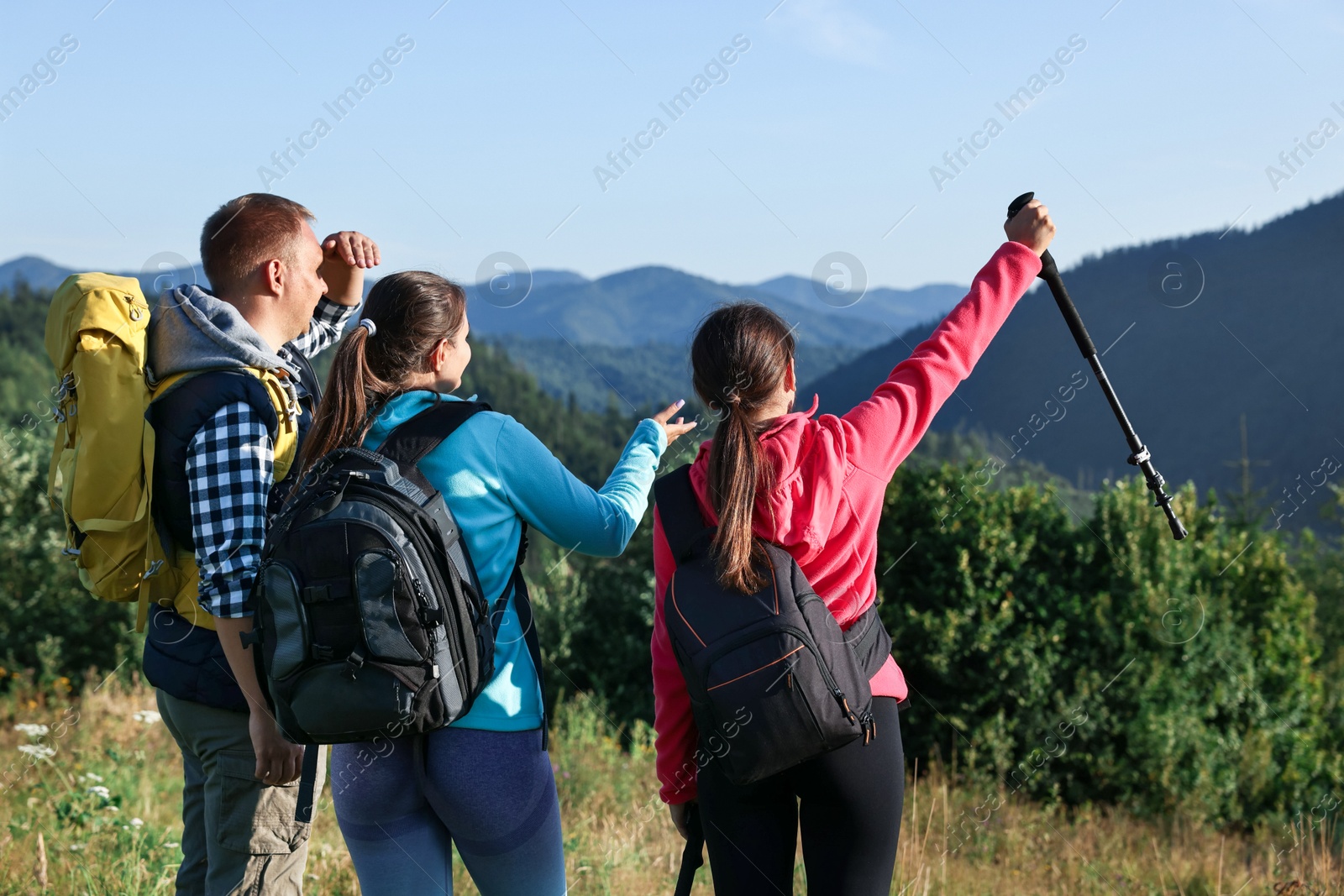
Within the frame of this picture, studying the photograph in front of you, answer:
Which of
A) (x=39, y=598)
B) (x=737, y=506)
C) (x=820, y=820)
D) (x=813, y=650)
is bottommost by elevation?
(x=39, y=598)

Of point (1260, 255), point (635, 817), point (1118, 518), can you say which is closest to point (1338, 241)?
point (1260, 255)

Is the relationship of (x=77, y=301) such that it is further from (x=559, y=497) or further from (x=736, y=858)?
(x=736, y=858)

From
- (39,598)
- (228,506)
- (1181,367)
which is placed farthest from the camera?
(1181,367)

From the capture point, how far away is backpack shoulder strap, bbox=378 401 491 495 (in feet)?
5.71

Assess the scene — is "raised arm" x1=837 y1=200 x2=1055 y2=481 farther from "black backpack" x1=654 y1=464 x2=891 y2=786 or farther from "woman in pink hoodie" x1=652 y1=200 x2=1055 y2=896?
"black backpack" x1=654 y1=464 x2=891 y2=786

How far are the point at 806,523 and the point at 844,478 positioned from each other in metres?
0.12

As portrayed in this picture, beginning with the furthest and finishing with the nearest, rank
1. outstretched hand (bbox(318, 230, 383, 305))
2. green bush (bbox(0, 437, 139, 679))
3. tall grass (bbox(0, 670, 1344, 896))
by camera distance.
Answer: green bush (bbox(0, 437, 139, 679)), tall grass (bbox(0, 670, 1344, 896)), outstretched hand (bbox(318, 230, 383, 305))

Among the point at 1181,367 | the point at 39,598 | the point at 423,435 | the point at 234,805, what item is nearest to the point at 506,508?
the point at 423,435

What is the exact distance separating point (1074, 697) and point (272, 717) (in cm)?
716

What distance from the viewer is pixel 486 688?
5.83ft

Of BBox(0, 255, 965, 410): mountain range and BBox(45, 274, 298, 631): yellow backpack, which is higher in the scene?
BBox(0, 255, 965, 410): mountain range

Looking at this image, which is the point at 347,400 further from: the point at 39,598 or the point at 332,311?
the point at 39,598

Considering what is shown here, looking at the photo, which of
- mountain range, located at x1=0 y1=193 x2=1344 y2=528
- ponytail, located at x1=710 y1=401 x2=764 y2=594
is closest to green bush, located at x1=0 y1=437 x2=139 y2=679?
ponytail, located at x1=710 y1=401 x2=764 y2=594

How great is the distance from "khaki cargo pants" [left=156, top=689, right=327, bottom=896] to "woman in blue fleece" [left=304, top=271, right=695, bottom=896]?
287 mm
